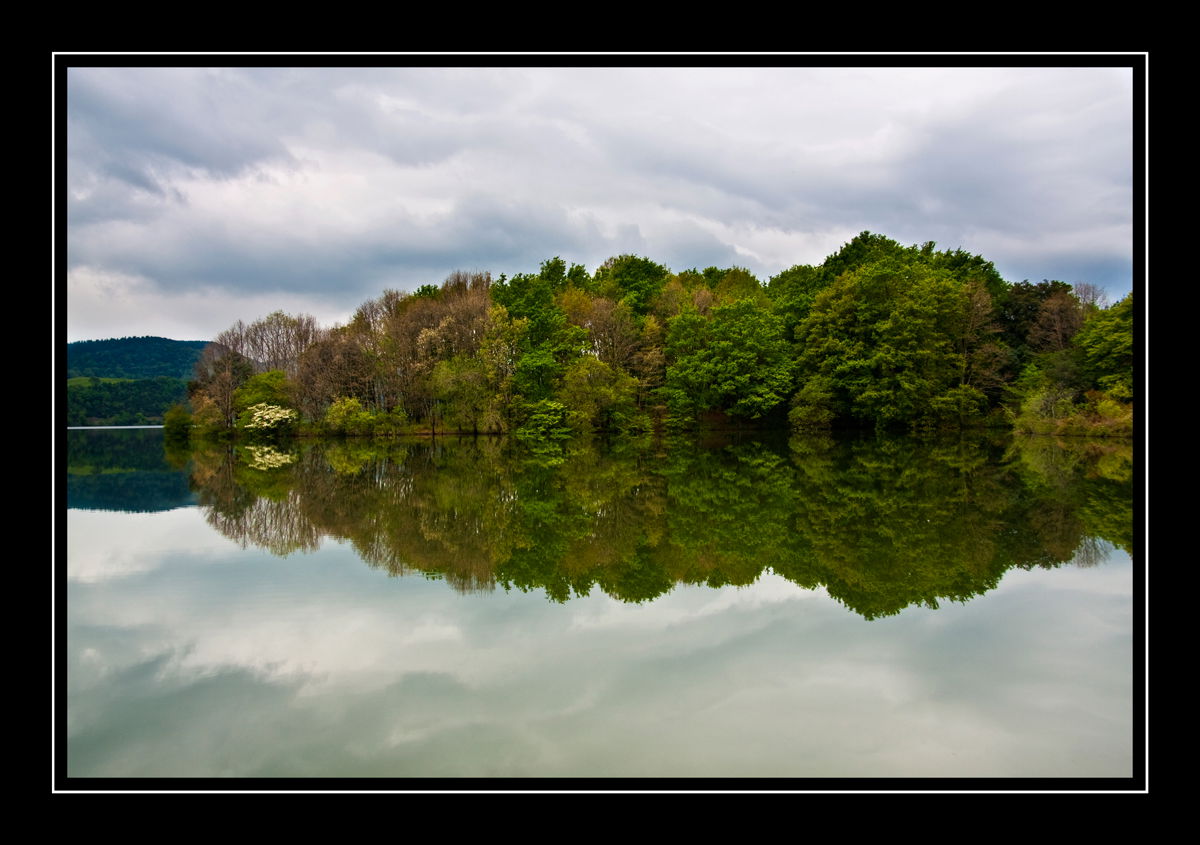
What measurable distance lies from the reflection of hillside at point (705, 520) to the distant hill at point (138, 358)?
88.9 meters

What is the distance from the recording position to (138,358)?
10012 cm

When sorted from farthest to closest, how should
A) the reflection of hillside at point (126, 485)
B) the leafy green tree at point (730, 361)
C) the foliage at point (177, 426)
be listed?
the foliage at point (177, 426), the leafy green tree at point (730, 361), the reflection of hillside at point (126, 485)

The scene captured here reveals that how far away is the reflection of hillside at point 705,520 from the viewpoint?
7965 millimetres

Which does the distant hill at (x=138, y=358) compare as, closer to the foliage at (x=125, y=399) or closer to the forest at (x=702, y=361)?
the foliage at (x=125, y=399)

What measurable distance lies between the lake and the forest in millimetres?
27563

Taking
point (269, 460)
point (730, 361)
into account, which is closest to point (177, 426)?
point (269, 460)

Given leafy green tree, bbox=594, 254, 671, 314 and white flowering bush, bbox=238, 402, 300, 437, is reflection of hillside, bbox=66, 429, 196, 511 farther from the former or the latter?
leafy green tree, bbox=594, 254, 671, 314

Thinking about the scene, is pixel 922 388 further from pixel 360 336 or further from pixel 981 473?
pixel 360 336

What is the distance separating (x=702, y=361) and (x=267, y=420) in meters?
26.3

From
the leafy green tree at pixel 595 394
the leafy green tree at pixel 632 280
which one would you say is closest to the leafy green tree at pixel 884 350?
the leafy green tree at pixel 595 394

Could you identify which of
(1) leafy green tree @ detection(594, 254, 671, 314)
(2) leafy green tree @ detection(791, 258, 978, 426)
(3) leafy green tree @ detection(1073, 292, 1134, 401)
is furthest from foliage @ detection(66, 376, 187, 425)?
(3) leafy green tree @ detection(1073, 292, 1134, 401)

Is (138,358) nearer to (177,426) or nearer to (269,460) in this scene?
(177,426)
